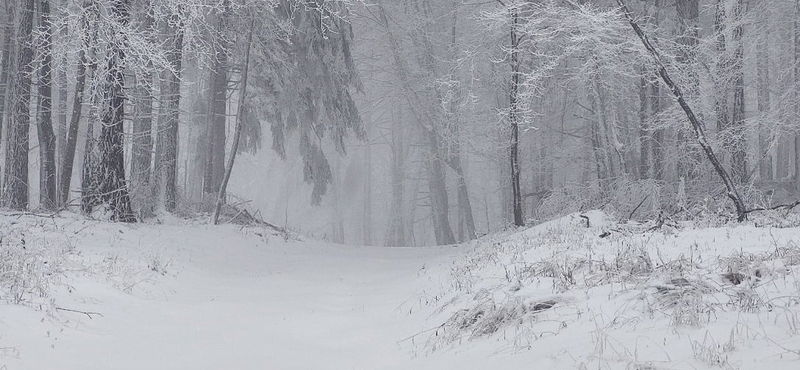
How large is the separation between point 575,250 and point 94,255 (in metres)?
6.28

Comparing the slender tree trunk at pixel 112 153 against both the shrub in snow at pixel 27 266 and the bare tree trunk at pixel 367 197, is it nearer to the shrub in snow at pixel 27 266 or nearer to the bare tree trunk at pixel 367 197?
the shrub in snow at pixel 27 266

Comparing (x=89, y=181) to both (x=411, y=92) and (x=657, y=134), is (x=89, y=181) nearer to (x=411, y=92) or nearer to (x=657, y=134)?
(x=657, y=134)

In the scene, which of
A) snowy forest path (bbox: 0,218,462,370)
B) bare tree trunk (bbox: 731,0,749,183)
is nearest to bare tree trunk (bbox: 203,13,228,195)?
snowy forest path (bbox: 0,218,462,370)

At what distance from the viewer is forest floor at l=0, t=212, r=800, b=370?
3.91 m

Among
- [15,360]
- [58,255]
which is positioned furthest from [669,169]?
[15,360]

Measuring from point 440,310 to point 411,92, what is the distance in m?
21.6

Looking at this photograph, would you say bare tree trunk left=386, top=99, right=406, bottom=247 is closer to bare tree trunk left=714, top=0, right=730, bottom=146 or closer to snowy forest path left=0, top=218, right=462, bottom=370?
bare tree trunk left=714, top=0, right=730, bottom=146

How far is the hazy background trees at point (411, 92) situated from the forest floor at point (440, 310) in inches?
154

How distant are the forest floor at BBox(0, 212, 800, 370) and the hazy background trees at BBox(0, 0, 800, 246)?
3923 millimetres

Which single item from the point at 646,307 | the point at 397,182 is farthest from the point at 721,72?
the point at 397,182

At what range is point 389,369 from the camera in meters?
4.88

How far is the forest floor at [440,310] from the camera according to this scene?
3910mm

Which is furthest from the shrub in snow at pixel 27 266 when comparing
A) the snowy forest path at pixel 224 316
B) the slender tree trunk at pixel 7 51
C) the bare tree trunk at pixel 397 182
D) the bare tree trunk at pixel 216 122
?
the bare tree trunk at pixel 397 182

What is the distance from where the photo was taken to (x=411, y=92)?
27703 millimetres
